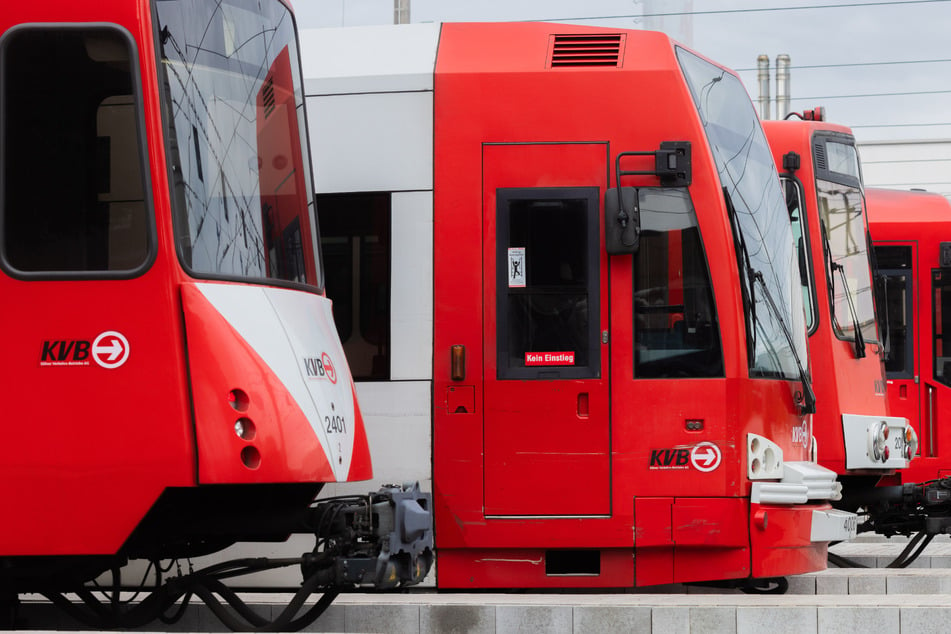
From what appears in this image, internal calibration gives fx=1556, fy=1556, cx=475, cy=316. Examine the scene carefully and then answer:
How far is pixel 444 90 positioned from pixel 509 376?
1.72 m

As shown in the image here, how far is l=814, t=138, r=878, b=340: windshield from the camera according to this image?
11.1 metres

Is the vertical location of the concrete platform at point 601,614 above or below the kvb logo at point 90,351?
below

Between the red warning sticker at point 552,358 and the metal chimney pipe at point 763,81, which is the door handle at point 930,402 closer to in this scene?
the red warning sticker at point 552,358

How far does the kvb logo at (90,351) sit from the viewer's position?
644 centimetres

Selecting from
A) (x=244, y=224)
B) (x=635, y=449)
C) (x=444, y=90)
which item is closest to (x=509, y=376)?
(x=635, y=449)

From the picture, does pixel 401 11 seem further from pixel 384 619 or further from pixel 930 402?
pixel 384 619

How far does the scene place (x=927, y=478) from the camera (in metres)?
14.0

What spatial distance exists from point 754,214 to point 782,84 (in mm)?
Answer: 26624

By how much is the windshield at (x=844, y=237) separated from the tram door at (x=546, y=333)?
291cm

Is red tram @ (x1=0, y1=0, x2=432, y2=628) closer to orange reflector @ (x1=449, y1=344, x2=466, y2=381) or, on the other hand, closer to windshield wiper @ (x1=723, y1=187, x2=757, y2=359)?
orange reflector @ (x1=449, y1=344, x2=466, y2=381)

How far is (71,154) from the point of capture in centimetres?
664

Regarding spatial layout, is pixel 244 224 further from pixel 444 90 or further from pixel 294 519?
pixel 444 90

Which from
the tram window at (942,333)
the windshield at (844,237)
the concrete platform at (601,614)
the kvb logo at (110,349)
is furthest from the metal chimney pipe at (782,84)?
the kvb logo at (110,349)

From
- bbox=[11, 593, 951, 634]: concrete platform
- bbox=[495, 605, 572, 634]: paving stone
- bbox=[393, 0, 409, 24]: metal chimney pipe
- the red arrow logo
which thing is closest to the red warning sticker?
the red arrow logo
